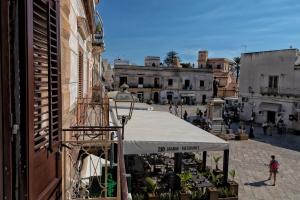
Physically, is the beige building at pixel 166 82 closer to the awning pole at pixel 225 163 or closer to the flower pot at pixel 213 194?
the awning pole at pixel 225 163

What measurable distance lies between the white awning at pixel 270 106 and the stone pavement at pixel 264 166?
4720 millimetres

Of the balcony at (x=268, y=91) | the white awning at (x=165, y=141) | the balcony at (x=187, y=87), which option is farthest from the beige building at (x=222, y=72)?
the white awning at (x=165, y=141)

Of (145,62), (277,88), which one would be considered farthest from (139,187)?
(145,62)

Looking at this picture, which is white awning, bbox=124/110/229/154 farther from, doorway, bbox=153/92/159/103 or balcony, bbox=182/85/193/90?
balcony, bbox=182/85/193/90

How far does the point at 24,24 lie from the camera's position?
2041 millimetres

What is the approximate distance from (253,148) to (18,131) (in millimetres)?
18590

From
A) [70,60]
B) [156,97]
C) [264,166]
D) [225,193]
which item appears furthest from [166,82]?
[70,60]

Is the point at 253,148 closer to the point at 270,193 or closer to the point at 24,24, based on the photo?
the point at 270,193

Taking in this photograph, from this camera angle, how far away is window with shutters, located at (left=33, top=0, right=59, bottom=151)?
2.42 metres

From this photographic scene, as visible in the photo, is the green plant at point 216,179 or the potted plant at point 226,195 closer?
the potted plant at point 226,195

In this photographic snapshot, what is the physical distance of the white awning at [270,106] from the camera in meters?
27.6

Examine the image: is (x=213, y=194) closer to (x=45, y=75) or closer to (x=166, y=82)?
(x=45, y=75)

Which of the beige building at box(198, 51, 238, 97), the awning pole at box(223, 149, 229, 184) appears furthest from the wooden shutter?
the beige building at box(198, 51, 238, 97)

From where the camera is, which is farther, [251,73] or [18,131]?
[251,73]
